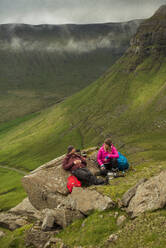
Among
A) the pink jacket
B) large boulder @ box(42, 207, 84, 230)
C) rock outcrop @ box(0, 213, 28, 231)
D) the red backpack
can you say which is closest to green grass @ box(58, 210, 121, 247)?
large boulder @ box(42, 207, 84, 230)

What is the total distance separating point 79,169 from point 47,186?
170 inches

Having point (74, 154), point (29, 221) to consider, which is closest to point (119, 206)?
point (74, 154)

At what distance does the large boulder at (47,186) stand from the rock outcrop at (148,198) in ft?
31.3

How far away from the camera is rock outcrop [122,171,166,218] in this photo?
1684cm

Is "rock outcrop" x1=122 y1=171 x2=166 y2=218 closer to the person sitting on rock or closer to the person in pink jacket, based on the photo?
the person sitting on rock

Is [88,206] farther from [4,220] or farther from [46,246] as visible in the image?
[4,220]

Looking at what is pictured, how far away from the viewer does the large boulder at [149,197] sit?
663 inches

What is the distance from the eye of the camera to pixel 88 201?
20719 millimetres

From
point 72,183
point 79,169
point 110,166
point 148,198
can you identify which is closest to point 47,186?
point 72,183

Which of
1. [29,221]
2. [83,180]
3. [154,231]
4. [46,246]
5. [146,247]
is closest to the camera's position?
[146,247]

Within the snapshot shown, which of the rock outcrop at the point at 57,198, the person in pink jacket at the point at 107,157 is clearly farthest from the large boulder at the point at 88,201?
the person in pink jacket at the point at 107,157

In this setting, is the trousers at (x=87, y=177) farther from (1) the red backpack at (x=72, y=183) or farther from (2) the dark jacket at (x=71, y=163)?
(2) the dark jacket at (x=71, y=163)

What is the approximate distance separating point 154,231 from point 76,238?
5425 millimetres

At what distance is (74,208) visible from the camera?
20.6 metres
